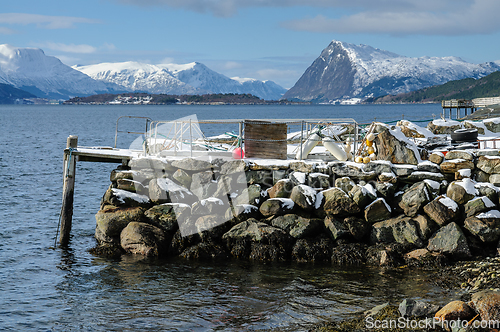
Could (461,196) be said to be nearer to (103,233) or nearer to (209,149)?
(209,149)

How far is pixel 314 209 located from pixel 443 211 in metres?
4.23

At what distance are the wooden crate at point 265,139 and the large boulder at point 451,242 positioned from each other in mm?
6419

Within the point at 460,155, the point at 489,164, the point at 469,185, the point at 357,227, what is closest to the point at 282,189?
the point at 357,227

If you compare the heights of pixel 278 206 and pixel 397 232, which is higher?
pixel 278 206

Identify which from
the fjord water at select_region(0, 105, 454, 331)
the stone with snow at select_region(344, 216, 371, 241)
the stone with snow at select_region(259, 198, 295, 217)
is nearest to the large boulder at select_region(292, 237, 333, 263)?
the fjord water at select_region(0, 105, 454, 331)

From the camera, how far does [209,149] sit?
21266 mm

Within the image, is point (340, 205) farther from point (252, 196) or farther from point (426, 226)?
point (252, 196)

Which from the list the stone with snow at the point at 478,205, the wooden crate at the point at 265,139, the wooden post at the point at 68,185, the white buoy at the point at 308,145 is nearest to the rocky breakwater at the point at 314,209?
the stone with snow at the point at 478,205

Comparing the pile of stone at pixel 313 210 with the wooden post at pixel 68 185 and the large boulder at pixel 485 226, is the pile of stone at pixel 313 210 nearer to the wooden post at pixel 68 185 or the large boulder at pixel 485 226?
the large boulder at pixel 485 226

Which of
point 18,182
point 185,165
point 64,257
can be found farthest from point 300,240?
point 18,182

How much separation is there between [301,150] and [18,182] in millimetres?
21758

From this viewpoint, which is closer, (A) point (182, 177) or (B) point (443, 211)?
(B) point (443, 211)

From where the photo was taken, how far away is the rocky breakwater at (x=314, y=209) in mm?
15094

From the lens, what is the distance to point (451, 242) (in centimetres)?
1464
